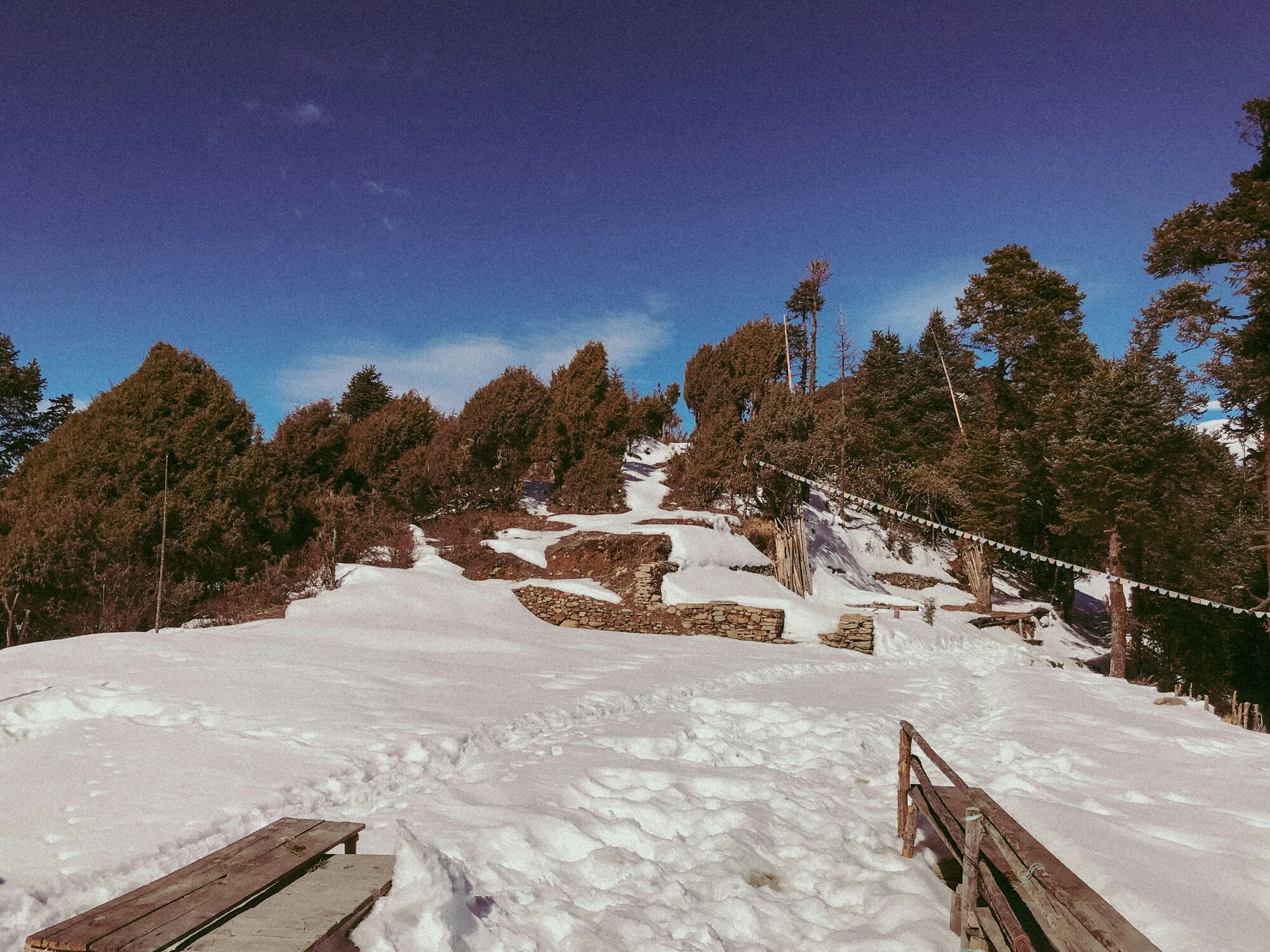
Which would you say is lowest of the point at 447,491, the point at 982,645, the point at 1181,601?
the point at 982,645

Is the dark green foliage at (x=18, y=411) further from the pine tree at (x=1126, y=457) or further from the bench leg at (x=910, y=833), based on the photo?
the pine tree at (x=1126, y=457)

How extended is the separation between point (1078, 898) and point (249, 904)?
3547 millimetres

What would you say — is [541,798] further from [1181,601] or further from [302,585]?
[1181,601]

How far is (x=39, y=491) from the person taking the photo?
596 inches

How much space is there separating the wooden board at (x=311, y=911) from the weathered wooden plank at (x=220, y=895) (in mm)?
66

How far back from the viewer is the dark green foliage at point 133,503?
42.7ft

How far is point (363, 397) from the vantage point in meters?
30.9

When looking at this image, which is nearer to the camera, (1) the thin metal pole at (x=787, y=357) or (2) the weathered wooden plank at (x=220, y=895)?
(2) the weathered wooden plank at (x=220, y=895)

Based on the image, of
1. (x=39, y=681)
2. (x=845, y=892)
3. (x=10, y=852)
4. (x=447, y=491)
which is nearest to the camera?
(x=10, y=852)

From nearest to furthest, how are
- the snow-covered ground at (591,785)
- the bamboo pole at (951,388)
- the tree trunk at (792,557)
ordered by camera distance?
1. the snow-covered ground at (591,785)
2. the tree trunk at (792,557)
3. the bamboo pole at (951,388)

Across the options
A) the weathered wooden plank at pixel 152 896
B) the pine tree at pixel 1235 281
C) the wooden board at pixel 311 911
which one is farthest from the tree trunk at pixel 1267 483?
the weathered wooden plank at pixel 152 896

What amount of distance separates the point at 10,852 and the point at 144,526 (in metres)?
13.7

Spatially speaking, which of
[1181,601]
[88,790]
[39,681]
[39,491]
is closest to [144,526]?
[39,491]

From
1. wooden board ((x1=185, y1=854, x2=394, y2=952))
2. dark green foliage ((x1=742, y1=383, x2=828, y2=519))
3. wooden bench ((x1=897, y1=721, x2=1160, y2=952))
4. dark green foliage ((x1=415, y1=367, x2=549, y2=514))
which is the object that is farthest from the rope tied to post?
dark green foliage ((x1=415, y1=367, x2=549, y2=514))
